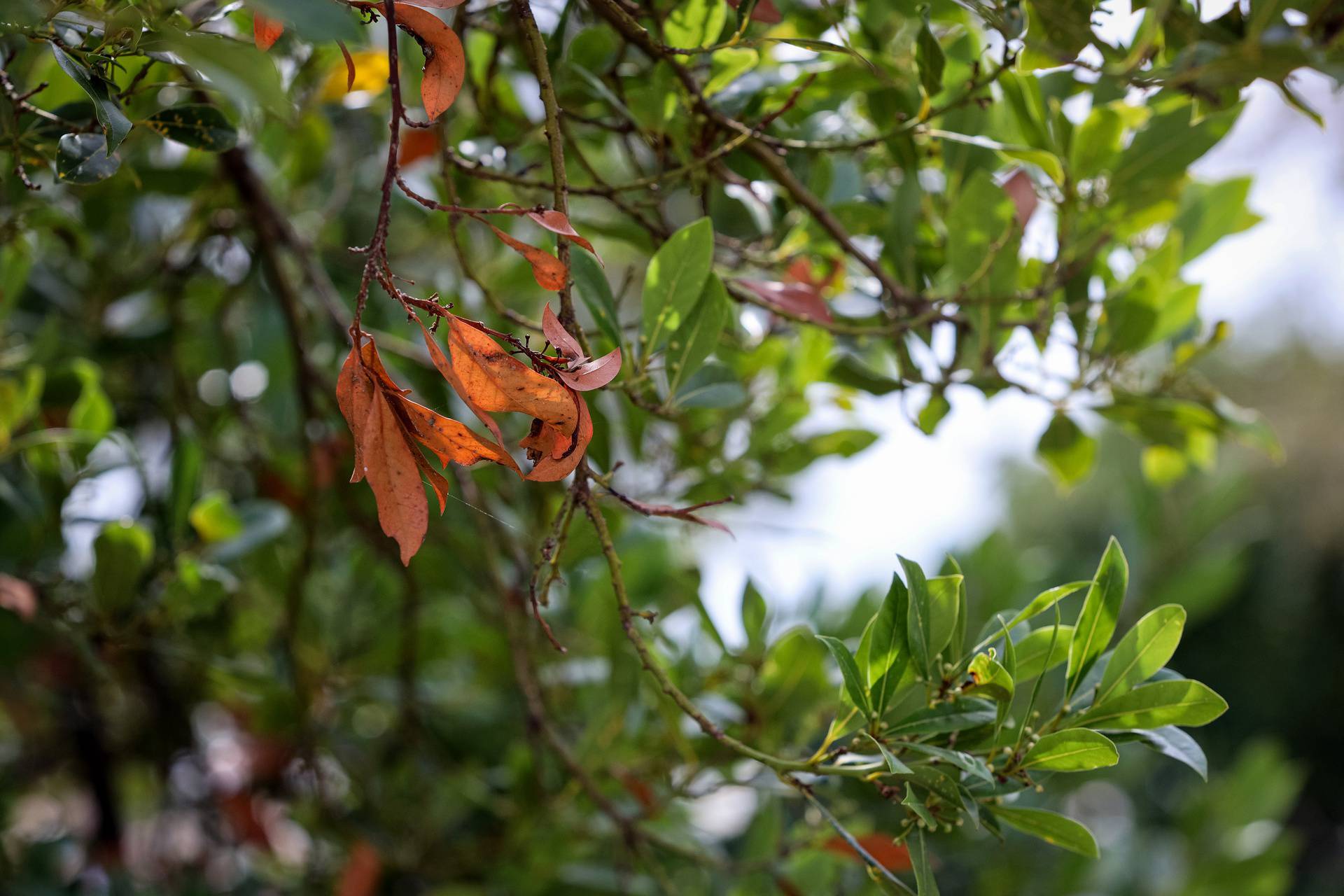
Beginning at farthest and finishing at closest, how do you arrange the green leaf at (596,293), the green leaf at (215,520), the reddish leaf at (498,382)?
the green leaf at (215,520)
the green leaf at (596,293)
the reddish leaf at (498,382)

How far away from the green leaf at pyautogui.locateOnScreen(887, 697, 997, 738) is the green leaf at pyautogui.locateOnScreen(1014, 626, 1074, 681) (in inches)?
1.1

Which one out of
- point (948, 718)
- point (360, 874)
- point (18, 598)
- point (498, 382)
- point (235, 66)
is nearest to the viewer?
point (235, 66)

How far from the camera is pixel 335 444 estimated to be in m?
0.98

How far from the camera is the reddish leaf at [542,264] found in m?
0.40

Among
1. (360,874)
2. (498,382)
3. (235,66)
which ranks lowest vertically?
(360,874)

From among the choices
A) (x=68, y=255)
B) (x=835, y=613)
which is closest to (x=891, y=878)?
(x=835, y=613)

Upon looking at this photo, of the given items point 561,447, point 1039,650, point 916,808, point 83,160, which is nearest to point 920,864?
point 916,808

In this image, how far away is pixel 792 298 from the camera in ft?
1.96

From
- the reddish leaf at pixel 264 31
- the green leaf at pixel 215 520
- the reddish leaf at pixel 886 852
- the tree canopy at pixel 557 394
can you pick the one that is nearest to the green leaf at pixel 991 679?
the tree canopy at pixel 557 394

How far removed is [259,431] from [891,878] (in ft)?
3.05

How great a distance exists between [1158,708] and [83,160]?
23.4 inches

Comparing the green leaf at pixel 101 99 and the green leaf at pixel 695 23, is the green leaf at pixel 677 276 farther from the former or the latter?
the green leaf at pixel 101 99

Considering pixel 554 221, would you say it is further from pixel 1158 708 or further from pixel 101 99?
pixel 1158 708

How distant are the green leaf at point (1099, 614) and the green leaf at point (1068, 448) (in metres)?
0.30
